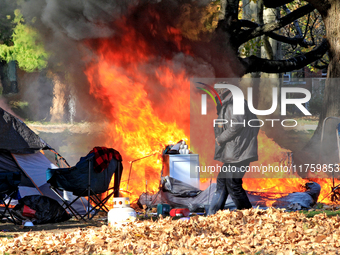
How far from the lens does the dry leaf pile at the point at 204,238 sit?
191 inches

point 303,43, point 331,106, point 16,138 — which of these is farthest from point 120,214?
point 303,43

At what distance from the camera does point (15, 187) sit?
7.85 meters

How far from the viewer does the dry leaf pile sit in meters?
4.85

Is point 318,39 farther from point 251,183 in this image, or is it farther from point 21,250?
point 21,250

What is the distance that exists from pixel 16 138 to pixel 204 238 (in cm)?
510

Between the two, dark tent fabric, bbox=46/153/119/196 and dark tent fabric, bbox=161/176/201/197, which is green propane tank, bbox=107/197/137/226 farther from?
dark tent fabric, bbox=161/176/201/197

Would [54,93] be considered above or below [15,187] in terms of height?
above

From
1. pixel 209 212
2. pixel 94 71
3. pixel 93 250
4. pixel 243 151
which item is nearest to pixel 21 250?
pixel 93 250

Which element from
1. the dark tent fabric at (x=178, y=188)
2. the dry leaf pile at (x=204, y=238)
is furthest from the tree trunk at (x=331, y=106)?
the dry leaf pile at (x=204, y=238)

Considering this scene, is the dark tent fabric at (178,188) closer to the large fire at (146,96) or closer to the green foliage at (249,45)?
the large fire at (146,96)

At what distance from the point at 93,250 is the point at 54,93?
2024 centimetres

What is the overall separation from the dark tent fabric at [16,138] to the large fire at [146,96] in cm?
250

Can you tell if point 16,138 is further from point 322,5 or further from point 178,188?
point 322,5

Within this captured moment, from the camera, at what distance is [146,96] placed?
35.3ft
